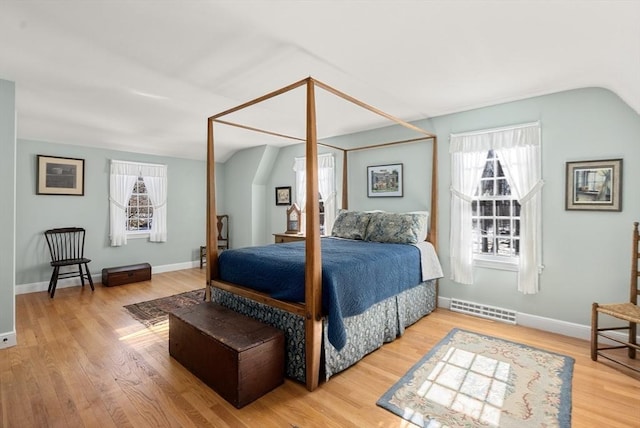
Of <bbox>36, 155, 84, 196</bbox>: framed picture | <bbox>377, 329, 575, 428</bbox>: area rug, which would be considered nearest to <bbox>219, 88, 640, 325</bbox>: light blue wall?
<bbox>377, 329, 575, 428</bbox>: area rug

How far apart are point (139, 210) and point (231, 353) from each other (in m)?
4.86

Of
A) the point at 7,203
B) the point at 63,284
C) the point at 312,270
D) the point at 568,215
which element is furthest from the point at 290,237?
the point at 63,284

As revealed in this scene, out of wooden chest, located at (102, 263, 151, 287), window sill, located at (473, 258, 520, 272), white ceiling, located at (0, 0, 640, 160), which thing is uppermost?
white ceiling, located at (0, 0, 640, 160)

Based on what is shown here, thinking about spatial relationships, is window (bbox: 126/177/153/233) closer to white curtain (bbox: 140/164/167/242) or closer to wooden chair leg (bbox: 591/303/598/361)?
white curtain (bbox: 140/164/167/242)

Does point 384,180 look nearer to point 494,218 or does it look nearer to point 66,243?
point 494,218

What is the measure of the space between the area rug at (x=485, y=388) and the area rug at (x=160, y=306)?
2774 mm

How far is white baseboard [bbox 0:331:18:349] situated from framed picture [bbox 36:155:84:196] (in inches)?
104

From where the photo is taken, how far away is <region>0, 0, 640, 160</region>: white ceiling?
1812 millimetres

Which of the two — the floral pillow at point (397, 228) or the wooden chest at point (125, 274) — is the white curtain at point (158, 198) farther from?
the floral pillow at point (397, 228)

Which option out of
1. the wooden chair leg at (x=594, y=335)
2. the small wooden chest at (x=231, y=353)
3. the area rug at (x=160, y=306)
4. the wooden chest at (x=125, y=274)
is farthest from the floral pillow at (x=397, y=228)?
the wooden chest at (x=125, y=274)

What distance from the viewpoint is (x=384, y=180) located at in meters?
4.39

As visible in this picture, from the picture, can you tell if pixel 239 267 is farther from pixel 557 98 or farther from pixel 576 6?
pixel 557 98

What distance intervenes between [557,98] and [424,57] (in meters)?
1.76

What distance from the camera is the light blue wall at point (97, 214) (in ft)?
14.7
